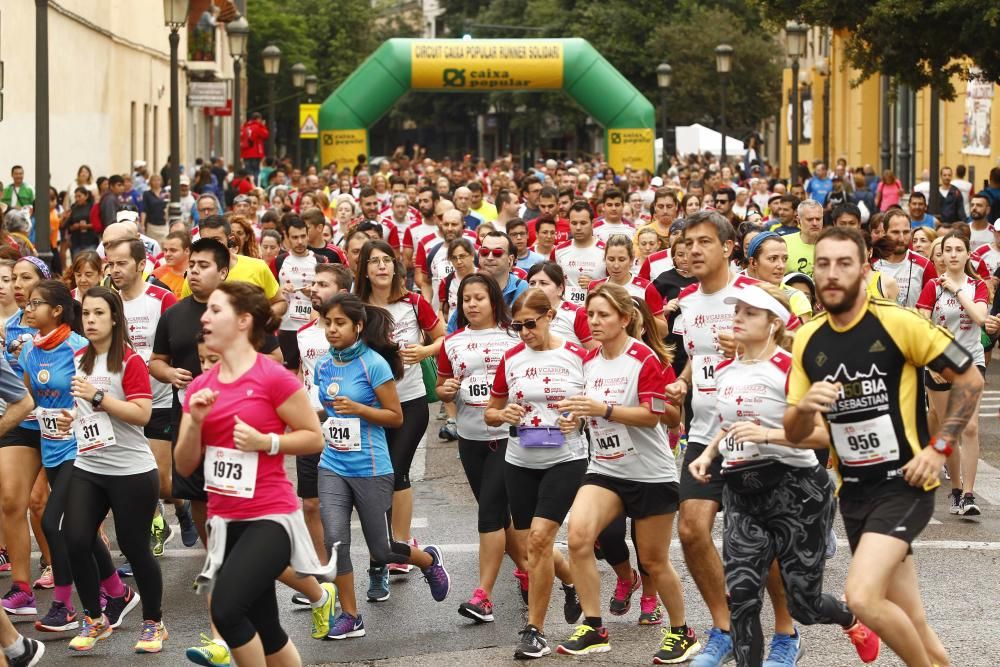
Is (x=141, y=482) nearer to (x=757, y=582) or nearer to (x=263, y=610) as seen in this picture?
(x=263, y=610)

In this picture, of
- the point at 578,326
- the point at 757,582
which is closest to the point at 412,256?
the point at 578,326

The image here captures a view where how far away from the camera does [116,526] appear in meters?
8.18

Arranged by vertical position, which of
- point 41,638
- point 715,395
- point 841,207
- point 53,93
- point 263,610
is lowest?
point 41,638

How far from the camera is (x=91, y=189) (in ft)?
89.7

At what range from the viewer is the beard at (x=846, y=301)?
6.53 meters

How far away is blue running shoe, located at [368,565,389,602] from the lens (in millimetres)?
9141

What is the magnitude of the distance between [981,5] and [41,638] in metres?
16.0

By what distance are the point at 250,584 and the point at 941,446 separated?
2.53 m

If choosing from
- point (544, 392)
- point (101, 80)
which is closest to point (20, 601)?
point (544, 392)

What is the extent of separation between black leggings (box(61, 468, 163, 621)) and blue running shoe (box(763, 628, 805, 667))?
9.21 feet

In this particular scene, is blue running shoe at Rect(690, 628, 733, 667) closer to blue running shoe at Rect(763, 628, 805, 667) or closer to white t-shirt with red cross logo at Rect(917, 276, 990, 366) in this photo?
blue running shoe at Rect(763, 628, 805, 667)

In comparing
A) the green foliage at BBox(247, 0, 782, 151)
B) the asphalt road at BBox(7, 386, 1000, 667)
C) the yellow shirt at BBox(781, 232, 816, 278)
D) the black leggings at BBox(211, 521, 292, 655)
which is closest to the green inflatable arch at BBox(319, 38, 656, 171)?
the green foliage at BBox(247, 0, 782, 151)

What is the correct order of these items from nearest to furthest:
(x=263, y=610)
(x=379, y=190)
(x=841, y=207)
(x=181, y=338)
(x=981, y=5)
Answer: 1. (x=263, y=610)
2. (x=181, y=338)
3. (x=841, y=207)
4. (x=981, y=5)
5. (x=379, y=190)

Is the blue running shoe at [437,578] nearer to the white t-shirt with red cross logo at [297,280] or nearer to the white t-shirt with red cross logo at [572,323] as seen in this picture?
the white t-shirt with red cross logo at [572,323]
